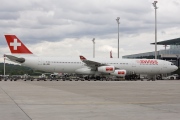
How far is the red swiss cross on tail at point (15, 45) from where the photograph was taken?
57181mm

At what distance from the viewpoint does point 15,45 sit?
57.3m

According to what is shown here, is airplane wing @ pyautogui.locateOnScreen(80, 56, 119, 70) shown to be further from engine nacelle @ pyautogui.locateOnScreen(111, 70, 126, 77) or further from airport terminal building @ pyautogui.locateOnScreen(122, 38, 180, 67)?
airport terminal building @ pyautogui.locateOnScreen(122, 38, 180, 67)

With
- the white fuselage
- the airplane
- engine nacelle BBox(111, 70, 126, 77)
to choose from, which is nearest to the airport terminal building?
the white fuselage

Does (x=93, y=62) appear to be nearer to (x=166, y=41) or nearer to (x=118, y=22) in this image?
(x=118, y=22)

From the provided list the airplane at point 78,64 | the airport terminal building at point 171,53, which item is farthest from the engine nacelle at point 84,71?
the airport terminal building at point 171,53

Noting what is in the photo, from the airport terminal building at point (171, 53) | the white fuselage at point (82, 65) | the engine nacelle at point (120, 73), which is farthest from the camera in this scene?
the airport terminal building at point (171, 53)

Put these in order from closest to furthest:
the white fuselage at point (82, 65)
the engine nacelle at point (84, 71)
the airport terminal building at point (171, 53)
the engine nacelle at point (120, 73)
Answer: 1. the engine nacelle at point (120, 73)
2. the white fuselage at point (82, 65)
3. the engine nacelle at point (84, 71)
4. the airport terminal building at point (171, 53)

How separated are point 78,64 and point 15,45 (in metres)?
11.1

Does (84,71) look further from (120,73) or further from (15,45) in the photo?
(15,45)

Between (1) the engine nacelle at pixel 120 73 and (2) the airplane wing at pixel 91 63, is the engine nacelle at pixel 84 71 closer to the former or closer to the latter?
(2) the airplane wing at pixel 91 63

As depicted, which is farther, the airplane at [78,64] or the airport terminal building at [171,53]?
the airport terminal building at [171,53]

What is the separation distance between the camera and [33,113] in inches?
451

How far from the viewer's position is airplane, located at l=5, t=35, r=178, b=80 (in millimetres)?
56844

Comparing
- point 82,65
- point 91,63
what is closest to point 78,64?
point 82,65
